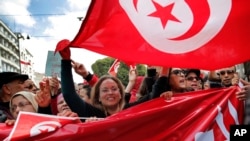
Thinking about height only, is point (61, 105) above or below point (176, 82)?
below

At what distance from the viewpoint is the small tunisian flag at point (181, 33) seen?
281cm

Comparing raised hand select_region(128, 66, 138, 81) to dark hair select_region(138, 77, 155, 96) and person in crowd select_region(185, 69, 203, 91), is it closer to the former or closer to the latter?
dark hair select_region(138, 77, 155, 96)

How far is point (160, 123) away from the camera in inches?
114

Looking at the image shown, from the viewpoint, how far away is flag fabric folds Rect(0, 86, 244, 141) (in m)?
2.79

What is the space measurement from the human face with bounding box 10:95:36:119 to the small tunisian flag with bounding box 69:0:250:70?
2.55ft

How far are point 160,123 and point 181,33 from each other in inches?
24.0

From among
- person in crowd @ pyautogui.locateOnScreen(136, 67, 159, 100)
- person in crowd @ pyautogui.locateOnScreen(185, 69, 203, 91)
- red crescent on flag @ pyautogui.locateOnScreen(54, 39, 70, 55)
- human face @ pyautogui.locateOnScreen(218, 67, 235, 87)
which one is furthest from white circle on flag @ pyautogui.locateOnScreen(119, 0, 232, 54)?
human face @ pyautogui.locateOnScreen(218, 67, 235, 87)

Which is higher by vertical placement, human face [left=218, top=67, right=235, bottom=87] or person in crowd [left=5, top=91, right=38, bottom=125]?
human face [left=218, top=67, right=235, bottom=87]

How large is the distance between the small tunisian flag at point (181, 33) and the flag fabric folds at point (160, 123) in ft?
0.98

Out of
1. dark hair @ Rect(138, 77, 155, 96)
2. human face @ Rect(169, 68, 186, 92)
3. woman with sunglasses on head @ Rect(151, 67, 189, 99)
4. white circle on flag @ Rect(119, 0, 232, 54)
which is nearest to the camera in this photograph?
white circle on flag @ Rect(119, 0, 232, 54)

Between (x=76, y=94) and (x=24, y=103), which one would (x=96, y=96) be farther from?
(x=24, y=103)

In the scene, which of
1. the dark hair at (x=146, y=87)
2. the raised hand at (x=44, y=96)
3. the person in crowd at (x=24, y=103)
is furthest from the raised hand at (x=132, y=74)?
the raised hand at (x=44, y=96)

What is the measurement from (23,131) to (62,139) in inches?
9.8

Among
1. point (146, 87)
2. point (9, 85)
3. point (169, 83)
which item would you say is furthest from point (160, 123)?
point (9, 85)
